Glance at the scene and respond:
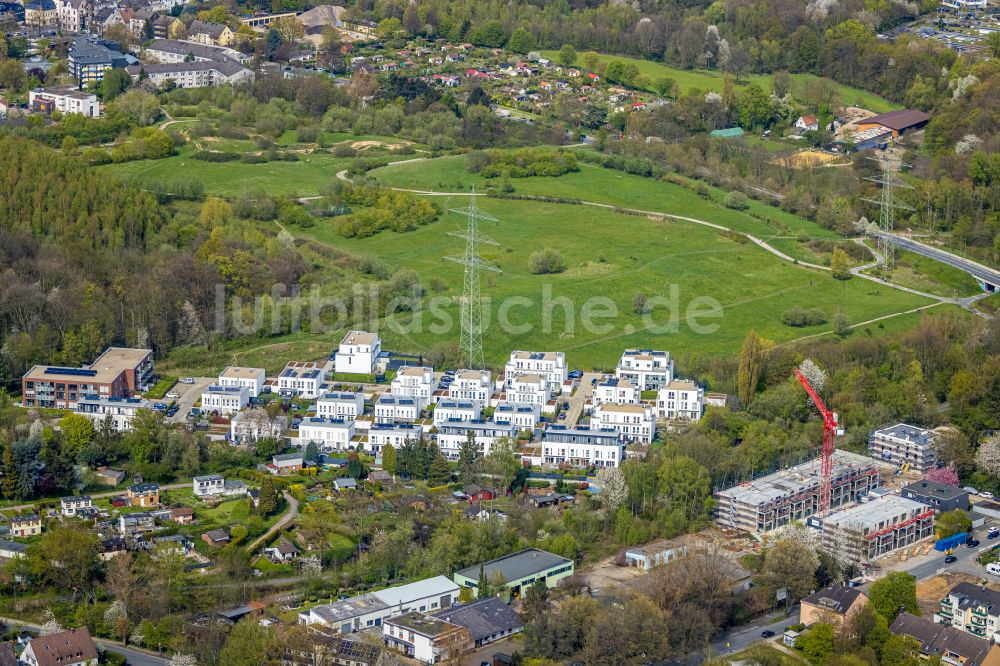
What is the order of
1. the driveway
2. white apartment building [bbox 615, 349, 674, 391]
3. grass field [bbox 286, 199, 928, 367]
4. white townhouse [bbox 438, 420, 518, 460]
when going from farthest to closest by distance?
grass field [bbox 286, 199, 928, 367]
white apartment building [bbox 615, 349, 674, 391]
the driveway
white townhouse [bbox 438, 420, 518, 460]

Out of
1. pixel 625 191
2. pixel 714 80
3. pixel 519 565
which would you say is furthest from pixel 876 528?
pixel 714 80

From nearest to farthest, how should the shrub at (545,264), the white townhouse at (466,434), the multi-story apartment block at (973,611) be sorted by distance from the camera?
the multi-story apartment block at (973,611) < the white townhouse at (466,434) < the shrub at (545,264)

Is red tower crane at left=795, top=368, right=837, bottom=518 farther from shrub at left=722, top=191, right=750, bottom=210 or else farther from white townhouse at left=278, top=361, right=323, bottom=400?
shrub at left=722, top=191, right=750, bottom=210

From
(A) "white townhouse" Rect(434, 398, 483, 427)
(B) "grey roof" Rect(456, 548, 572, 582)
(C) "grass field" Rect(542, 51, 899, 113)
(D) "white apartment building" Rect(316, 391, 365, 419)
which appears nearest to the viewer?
(B) "grey roof" Rect(456, 548, 572, 582)

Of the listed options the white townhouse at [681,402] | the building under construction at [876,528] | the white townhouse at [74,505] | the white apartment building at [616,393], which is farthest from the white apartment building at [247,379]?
the building under construction at [876,528]

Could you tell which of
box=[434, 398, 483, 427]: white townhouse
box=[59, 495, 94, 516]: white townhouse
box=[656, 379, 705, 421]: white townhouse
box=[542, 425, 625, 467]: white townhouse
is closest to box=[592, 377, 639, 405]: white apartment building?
box=[656, 379, 705, 421]: white townhouse

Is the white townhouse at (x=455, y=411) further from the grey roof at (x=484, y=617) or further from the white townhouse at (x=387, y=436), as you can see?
the grey roof at (x=484, y=617)

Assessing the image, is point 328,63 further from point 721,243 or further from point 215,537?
point 215,537
